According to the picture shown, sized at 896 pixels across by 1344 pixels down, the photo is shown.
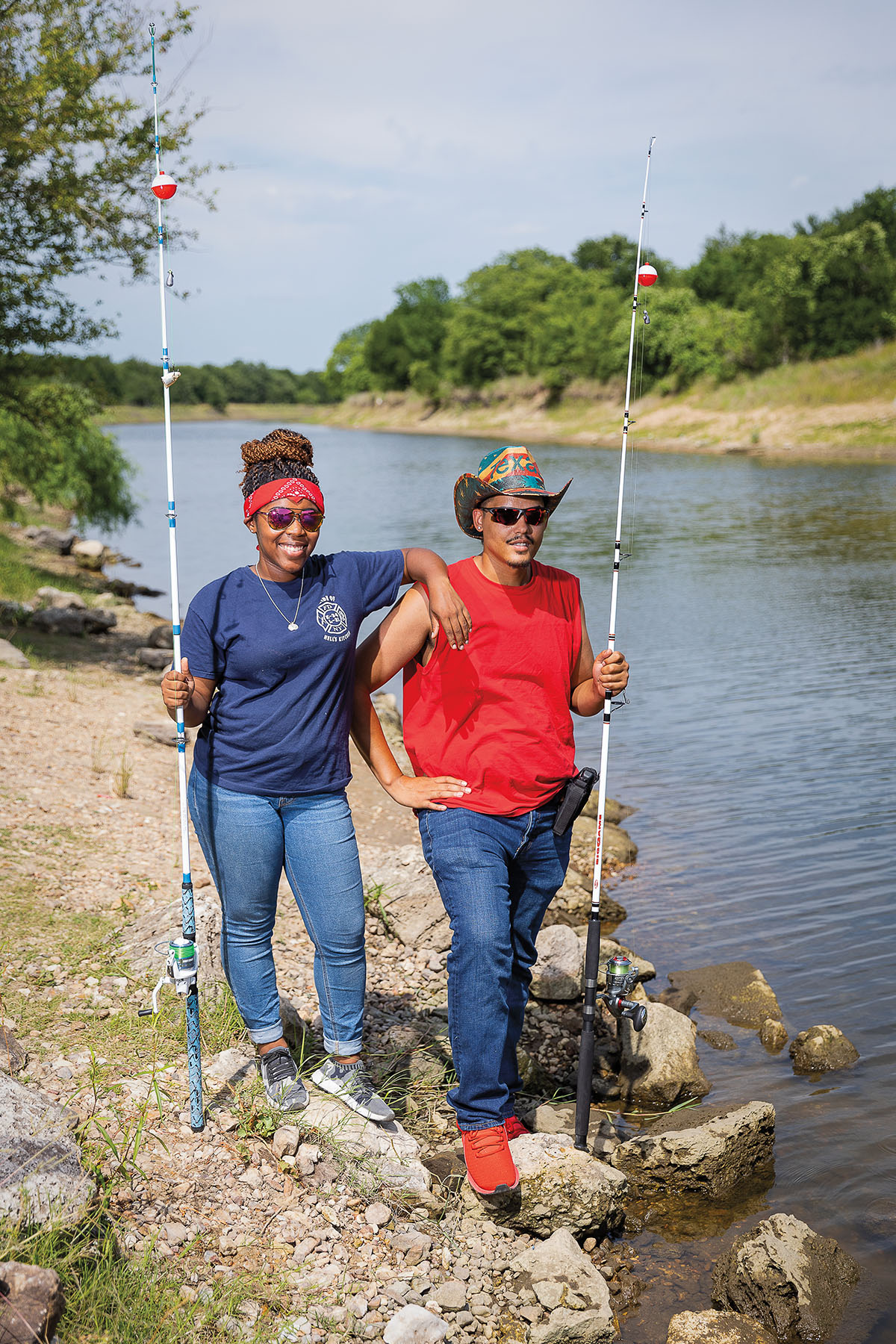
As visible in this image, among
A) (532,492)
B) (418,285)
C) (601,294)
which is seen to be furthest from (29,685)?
(418,285)

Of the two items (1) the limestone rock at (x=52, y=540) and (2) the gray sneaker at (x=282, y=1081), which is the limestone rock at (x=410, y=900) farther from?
(1) the limestone rock at (x=52, y=540)

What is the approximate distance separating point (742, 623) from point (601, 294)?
7334 cm

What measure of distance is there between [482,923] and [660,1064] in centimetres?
206

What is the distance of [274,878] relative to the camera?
4090 millimetres

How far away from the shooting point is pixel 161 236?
422 centimetres

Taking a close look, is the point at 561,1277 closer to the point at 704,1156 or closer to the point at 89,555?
the point at 704,1156

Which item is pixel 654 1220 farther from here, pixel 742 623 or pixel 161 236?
pixel 742 623

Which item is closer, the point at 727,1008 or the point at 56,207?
the point at 727,1008

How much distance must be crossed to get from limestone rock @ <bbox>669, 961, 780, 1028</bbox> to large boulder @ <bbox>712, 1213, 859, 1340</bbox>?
197 cm

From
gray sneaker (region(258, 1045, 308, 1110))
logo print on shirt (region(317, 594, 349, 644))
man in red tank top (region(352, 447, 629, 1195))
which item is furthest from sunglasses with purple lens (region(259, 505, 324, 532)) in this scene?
gray sneaker (region(258, 1045, 308, 1110))

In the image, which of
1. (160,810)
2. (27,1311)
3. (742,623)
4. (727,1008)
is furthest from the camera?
(742,623)

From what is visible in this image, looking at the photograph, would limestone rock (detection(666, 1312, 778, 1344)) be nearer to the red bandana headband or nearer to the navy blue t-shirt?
the navy blue t-shirt

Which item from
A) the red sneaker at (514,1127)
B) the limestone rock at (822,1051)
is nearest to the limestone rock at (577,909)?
the limestone rock at (822,1051)

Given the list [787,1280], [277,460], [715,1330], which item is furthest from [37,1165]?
[787,1280]
